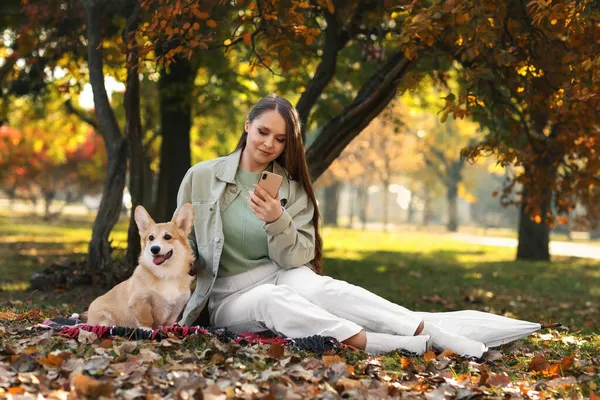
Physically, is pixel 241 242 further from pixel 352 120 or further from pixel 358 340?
pixel 352 120

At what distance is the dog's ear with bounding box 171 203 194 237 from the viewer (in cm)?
507

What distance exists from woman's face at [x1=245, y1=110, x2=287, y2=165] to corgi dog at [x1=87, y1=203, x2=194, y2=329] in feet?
2.16

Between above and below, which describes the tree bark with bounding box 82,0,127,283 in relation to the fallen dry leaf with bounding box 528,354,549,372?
above

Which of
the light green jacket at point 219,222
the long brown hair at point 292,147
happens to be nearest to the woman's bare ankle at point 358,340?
the light green jacket at point 219,222

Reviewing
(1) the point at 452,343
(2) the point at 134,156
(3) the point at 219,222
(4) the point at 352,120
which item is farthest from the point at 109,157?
(1) the point at 452,343

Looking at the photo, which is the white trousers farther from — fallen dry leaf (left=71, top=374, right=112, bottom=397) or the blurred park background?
the blurred park background

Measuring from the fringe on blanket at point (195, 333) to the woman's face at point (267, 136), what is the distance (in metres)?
1.26

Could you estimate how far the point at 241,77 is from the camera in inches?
648

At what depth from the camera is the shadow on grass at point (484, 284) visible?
9.56 metres

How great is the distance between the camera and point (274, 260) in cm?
536

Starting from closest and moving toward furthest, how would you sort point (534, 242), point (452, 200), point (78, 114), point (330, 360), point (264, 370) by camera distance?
point (264, 370), point (330, 360), point (78, 114), point (534, 242), point (452, 200)

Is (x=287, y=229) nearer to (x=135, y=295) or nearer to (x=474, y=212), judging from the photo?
(x=135, y=295)

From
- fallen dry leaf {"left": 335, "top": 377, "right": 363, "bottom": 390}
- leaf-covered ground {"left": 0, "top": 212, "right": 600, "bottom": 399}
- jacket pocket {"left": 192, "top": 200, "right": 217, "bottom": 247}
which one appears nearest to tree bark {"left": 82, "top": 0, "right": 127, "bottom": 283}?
leaf-covered ground {"left": 0, "top": 212, "right": 600, "bottom": 399}

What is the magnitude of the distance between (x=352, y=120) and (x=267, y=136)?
4006mm
